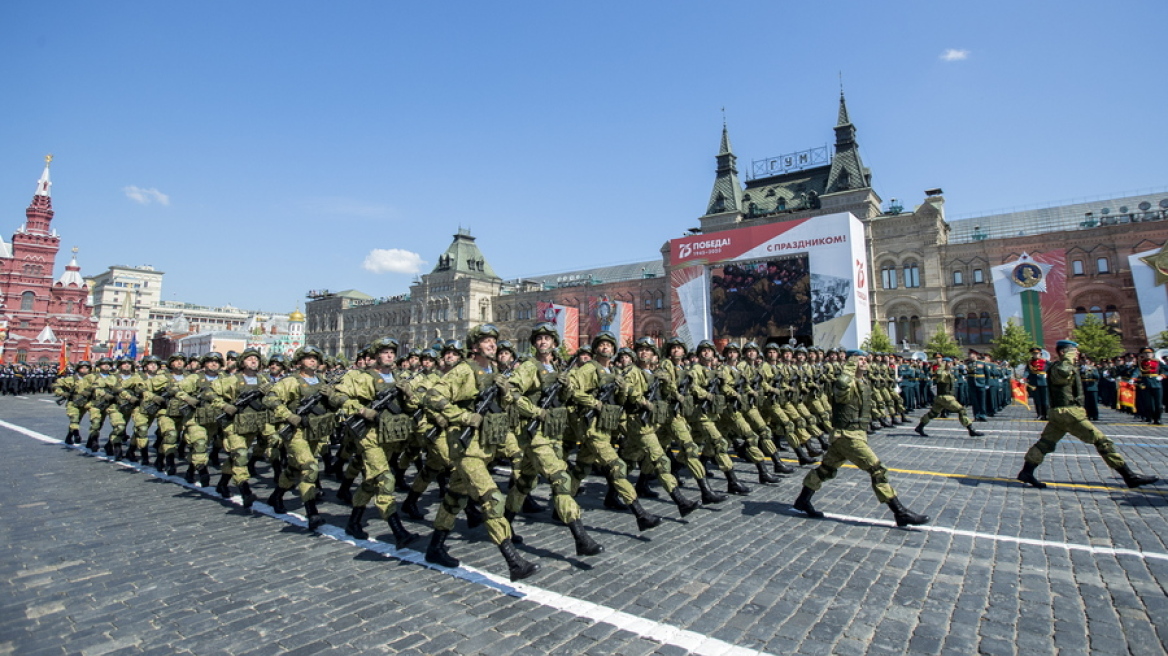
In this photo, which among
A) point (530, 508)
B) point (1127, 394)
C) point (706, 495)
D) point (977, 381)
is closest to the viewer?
point (706, 495)

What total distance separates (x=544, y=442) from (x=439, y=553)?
1.35 metres

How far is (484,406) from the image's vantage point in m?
4.98

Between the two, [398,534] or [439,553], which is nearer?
[439,553]

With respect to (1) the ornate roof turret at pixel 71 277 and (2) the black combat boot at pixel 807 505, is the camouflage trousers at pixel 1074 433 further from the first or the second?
(1) the ornate roof turret at pixel 71 277

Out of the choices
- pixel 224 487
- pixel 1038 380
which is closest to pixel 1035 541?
pixel 224 487

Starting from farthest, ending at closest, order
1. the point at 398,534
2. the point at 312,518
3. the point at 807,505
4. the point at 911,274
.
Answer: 1. the point at 911,274
2. the point at 807,505
3. the point at 312,518
4. the point at 398,534

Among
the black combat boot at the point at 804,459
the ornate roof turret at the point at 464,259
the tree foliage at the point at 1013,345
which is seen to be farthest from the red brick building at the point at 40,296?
the tree foliage at the point at 1013,345

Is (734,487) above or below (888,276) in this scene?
below

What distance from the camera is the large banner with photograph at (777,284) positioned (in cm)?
3666

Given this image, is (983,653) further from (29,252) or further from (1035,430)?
(29,252)

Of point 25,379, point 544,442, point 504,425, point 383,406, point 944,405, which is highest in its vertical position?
point 25,379

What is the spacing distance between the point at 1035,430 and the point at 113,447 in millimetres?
20787

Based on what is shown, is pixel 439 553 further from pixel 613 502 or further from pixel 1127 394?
pixel 1127 394

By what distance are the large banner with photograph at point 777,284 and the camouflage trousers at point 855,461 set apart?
31.4 meters
